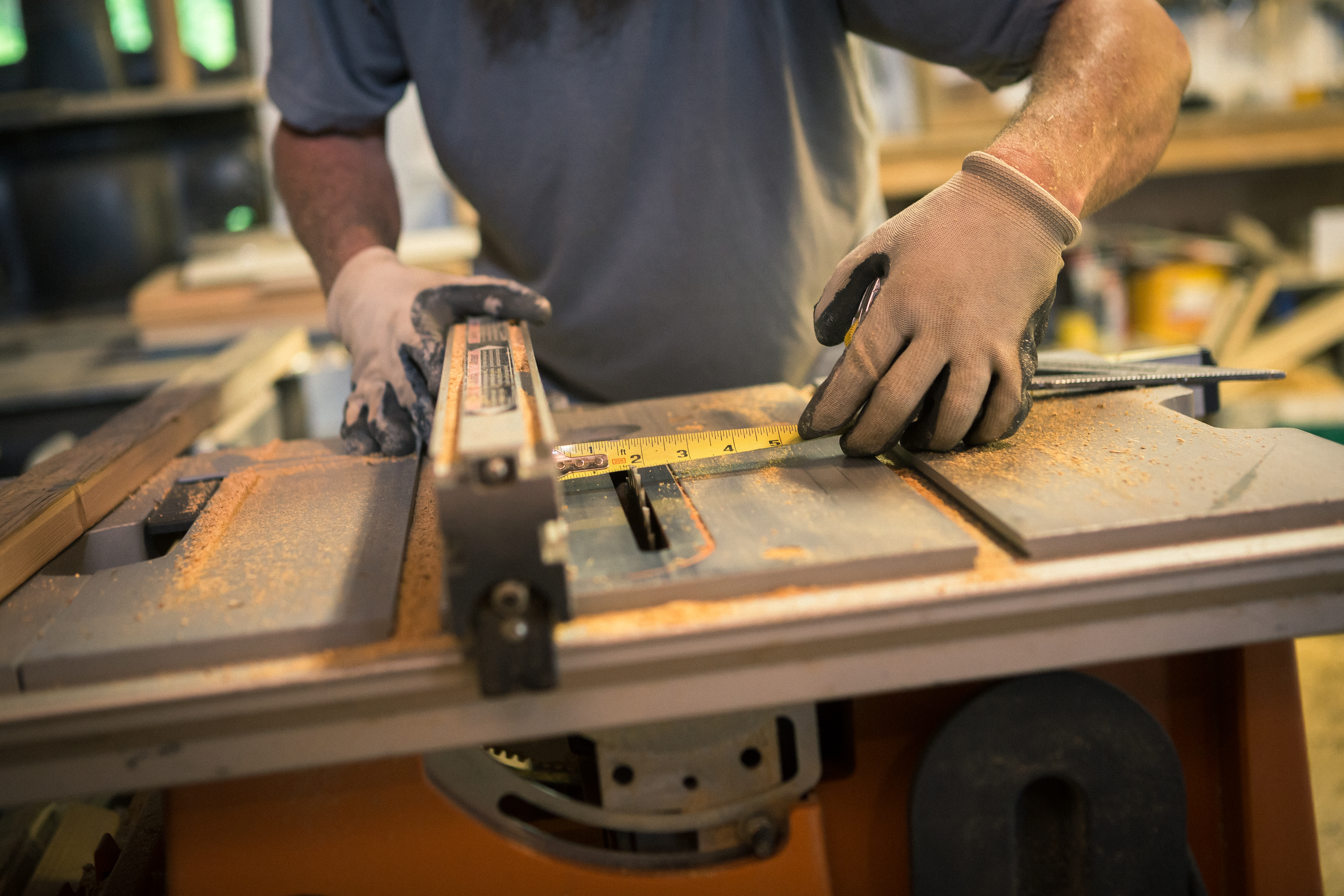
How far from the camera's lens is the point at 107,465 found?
41.2 inches

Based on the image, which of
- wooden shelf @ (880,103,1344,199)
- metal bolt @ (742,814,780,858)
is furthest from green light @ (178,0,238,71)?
metal bolt @ (742,814,780,858)

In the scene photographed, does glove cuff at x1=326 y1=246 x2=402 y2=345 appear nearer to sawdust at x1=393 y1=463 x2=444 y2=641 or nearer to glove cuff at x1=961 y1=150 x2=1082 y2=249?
sawdust at x1=393 y1=463 x2=444 y2=641

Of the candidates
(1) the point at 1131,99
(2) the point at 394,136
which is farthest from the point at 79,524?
(2) the point at 394,136

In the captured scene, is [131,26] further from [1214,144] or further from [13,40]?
[1214,144]

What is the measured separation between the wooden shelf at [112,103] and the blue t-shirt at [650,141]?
6.10ft

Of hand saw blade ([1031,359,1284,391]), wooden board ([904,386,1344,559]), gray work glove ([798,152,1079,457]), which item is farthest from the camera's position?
hand saw blade ([1031,359,1284,391])

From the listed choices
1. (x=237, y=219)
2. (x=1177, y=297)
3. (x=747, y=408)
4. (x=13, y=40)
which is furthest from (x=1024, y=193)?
(x=13, y=40)

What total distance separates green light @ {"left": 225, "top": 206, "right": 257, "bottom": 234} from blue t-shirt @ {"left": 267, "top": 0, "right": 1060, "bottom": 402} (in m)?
1.98

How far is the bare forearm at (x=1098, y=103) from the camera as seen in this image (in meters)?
0.93

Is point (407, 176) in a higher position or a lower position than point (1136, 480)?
higher

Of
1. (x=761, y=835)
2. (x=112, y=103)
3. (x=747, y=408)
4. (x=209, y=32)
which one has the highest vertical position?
(x=209, y=32)

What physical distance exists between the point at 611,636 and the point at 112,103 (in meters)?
3.12

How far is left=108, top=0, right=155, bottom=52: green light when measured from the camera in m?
2.99

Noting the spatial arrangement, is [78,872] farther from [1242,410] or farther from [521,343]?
[1242,410]
